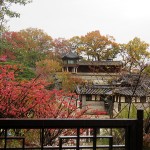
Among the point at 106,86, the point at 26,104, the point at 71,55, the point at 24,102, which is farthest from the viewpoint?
the point at 71,55

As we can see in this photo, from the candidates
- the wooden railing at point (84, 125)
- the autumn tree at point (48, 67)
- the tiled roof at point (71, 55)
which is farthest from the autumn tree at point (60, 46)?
the wooden railing at point (84, 125)

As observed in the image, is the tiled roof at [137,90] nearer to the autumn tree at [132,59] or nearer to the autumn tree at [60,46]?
the autumn tree at [132,59]

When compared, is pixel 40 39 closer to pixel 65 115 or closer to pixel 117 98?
pixel 117 98

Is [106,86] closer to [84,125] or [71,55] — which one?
[71,55]

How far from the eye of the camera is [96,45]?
25.0 meters

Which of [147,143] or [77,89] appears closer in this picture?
[147,143]

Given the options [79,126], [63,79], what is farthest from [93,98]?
[79,126]

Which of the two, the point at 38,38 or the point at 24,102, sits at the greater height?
the point at 38,38

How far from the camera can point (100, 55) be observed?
26.3 m

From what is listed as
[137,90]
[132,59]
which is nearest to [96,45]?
[137,90]

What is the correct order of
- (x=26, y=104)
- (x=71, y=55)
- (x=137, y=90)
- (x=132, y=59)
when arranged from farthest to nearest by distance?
1. (x=71, y=55)
2. (x=137, y=90)
3. (x=132, y=59)
4. (x=26, y=104)

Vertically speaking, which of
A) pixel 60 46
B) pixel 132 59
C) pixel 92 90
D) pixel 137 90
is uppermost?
pixel 60 46

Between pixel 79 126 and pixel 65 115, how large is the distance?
10.7ft

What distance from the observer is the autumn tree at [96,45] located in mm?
24750
